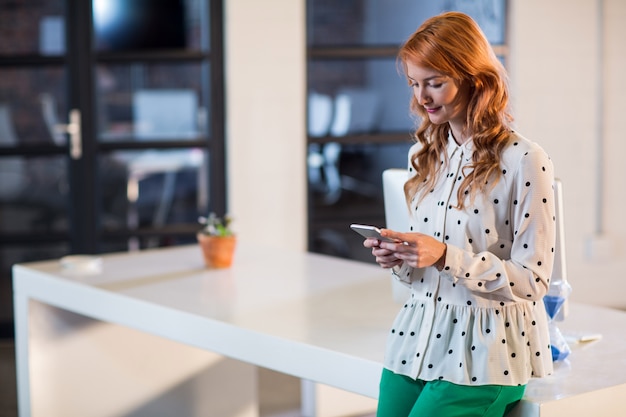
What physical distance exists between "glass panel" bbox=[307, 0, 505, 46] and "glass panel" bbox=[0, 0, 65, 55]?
136 cm

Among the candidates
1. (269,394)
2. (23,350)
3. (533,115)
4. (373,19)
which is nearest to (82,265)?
(23,350)

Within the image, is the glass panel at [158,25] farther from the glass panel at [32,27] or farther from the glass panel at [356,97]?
the glass panel at [356,97]

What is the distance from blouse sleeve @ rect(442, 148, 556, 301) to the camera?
62.9 inches

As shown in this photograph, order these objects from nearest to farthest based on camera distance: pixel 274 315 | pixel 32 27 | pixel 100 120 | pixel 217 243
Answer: pixel 274 315 → pixel 217 243 → pixel 32 27 → pixel 100 120

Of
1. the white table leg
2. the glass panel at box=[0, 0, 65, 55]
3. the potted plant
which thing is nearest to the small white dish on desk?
the white table leg

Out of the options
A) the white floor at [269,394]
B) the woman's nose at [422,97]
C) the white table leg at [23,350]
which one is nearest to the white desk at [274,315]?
the white table leg at [23,350]

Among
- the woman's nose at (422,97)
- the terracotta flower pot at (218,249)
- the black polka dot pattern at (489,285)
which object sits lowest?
the terracotta flower pot at (218,249)

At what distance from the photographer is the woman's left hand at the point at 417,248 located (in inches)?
61.9

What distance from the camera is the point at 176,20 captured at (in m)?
5.20

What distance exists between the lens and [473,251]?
1669 millimetres

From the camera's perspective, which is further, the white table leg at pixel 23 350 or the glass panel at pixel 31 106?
the glass panel at pixel 31 106

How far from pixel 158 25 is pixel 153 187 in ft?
2.90

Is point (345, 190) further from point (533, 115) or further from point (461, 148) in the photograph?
point (461, 148)

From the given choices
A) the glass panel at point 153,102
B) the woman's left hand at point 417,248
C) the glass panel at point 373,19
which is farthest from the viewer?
the glass panel at point 373,19
